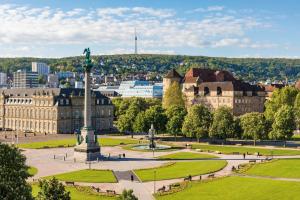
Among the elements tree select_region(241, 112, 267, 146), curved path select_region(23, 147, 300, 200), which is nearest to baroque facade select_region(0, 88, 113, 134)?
curved path select_region(23, 147, 300, 200)

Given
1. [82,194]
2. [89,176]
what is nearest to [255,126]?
[89,176]

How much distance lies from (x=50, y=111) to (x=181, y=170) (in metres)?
89.7

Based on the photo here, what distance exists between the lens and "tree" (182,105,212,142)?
131 m

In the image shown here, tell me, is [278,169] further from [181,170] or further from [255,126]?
[255,126]

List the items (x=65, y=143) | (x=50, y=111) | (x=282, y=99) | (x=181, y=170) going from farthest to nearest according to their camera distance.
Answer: (x=282, y=99) → (x=50, y=111) → (x=65, y=143) → (x=181, y=170)

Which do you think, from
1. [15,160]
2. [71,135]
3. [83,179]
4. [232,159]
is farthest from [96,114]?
[15,160]

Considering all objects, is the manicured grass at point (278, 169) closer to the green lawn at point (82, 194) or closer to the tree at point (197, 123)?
the green lawn at point (82, 194)

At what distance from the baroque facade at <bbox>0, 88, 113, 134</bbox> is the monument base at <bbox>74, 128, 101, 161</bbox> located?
59.6 meters

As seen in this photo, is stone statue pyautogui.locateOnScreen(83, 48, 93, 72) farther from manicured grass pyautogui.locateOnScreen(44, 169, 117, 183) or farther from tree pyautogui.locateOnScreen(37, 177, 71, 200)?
tree pyautogui.locateOnScreen(37, 177, 71, 200)

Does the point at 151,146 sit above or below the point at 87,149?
below

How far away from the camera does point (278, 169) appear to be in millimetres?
85500

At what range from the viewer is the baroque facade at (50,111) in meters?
168

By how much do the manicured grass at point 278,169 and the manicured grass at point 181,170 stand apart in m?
6.88

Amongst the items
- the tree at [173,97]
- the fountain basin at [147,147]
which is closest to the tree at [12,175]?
the fountain basin at [147,147]
